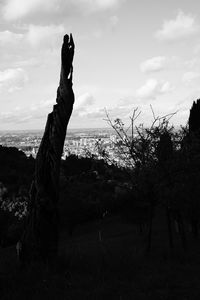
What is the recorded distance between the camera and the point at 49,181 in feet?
32.7

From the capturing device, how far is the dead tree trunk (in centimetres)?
955

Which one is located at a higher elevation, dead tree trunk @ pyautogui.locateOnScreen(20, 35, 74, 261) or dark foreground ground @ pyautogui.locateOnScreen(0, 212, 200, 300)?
dead tree trunk @ pyautogui.locateOnScreen(20, 35, 74, 261)

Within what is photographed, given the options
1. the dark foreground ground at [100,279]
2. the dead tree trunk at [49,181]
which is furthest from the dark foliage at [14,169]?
the dark foreground ground at [100,279]

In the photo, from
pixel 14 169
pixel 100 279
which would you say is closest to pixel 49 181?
pixel 100 279

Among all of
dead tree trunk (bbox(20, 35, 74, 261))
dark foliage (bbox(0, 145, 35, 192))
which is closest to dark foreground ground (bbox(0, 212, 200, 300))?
dead tree trunk (bbox(20, 35, 74, 261))

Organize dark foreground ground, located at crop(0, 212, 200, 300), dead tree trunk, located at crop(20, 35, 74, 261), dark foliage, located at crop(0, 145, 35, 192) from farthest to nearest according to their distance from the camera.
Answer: dark foliage, located at crop(0, 145, 35, 192) → dead tree trunk, located at crop(20, 35, 74, 261) → dark foreground ground, located at crop(0, 212, 200, 300)

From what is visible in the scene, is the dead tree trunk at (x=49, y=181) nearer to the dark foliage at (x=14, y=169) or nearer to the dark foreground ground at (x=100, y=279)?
the dark foreground ground at (x=100, y=279)

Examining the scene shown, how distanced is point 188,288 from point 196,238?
27.3 metres

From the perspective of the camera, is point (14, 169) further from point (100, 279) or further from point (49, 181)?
point (100, 279)

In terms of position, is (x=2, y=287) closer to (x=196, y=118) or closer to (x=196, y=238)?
(x=196, y=238)

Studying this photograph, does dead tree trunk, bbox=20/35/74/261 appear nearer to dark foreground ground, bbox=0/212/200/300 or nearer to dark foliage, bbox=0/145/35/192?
dark foreground ground, bbox=0/212/200/300

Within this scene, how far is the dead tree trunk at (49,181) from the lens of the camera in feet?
31.3

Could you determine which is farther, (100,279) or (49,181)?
(49,181)

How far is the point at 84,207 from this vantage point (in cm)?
6072
